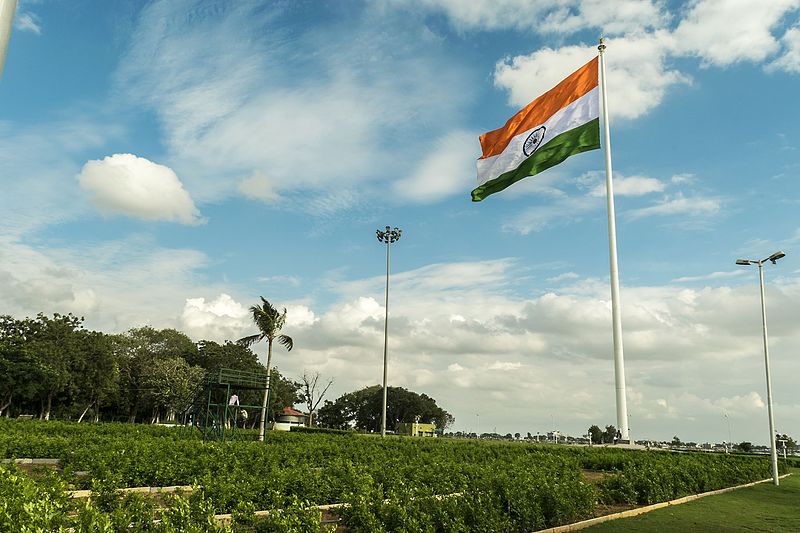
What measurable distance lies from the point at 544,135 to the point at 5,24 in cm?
2110

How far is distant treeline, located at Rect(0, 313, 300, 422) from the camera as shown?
4922 cm

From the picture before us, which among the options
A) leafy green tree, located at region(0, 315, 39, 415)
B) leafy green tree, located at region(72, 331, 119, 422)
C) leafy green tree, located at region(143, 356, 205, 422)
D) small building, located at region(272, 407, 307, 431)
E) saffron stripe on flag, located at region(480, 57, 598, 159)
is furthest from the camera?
small building, located at region(272, 407, 307, 431)

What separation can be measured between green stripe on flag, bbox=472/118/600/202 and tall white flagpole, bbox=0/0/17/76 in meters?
20.0

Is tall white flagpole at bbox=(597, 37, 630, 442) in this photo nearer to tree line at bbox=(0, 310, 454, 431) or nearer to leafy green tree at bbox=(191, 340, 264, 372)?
tree line at bbox=(0, 310, 454, 431)

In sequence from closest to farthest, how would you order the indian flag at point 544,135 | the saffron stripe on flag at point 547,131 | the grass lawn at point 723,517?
1. the grass lawn at point 723,517
2. the indian flag at point 544,135
3. the saffron stripe on flag at point 547,131

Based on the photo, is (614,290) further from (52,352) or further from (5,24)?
(52,352)

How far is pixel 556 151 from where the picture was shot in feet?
72.2

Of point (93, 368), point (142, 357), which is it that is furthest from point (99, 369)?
point (142, 357)

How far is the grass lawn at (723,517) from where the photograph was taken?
39.5ft

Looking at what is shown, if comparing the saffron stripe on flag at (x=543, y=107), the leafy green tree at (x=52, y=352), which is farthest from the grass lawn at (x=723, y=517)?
the leafy green tree at (x=52, y=352)

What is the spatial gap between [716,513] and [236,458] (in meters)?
12.4

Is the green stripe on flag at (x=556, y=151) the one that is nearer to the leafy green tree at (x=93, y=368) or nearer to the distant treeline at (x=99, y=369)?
the distant treeline at (x=99, y=369)

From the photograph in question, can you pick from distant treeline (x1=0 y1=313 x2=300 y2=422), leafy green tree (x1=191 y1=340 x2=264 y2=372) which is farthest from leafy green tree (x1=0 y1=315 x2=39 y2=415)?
leafy green tree (x1=191 y1=340 x2=264 y2=372)

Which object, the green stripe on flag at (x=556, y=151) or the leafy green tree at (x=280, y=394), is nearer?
the green stripe on flag at (x=556, y=151)
